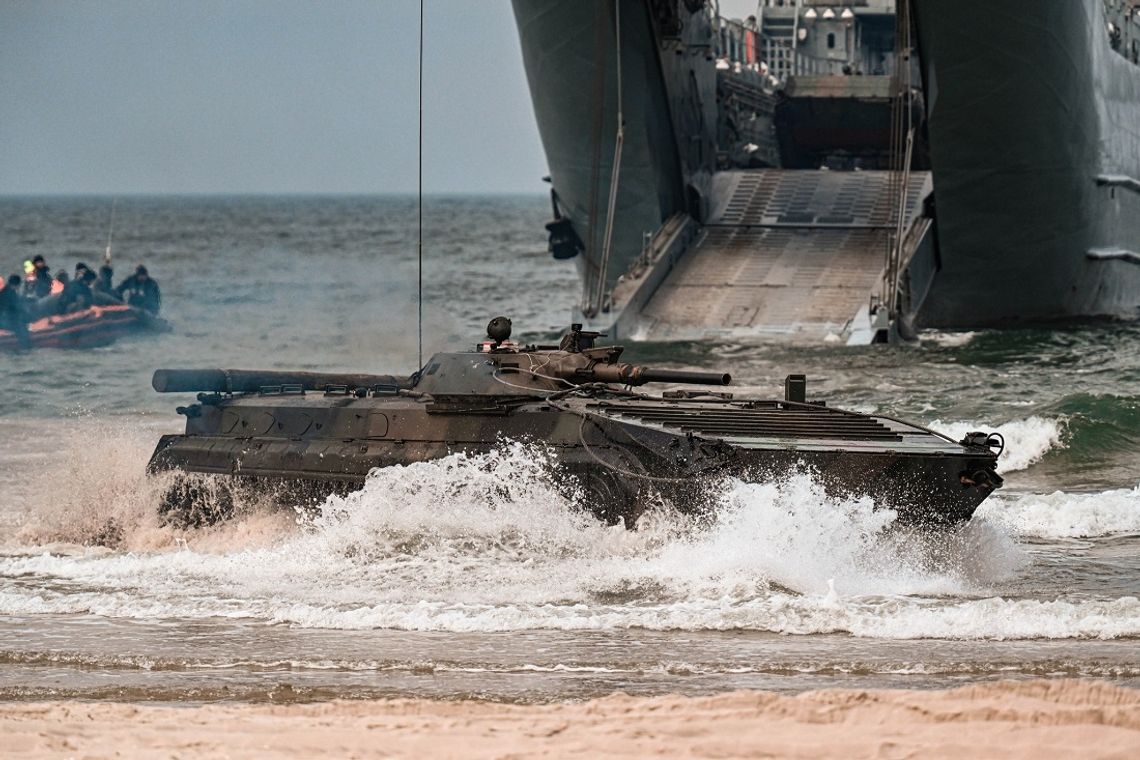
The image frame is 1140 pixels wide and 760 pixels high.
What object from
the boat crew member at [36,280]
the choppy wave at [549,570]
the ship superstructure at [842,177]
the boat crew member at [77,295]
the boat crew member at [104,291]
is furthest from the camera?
the boat crew member at [104,291]

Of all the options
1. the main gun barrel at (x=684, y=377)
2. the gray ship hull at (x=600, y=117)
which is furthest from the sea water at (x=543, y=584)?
the gray ship hull at (x=600, y=117)

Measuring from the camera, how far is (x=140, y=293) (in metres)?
34.2

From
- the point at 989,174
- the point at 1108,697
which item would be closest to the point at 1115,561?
the point at 1108,697

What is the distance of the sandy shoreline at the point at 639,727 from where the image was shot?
7730 millimetres

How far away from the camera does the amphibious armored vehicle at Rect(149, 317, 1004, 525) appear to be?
12.6 meters

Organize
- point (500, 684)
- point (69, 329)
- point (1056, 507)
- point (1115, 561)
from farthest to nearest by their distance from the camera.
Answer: point (69, 329) → point (1056, 507) → point (1115, 561) → point (500, 684)

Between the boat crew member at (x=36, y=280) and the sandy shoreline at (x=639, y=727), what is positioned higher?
the sandy shoreline at (x=639, y=727)

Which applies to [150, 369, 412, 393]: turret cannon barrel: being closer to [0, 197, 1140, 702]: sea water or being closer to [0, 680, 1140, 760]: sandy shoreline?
[0, 197, 1140, 702]: sea water

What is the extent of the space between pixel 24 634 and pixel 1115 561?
7.33 metres

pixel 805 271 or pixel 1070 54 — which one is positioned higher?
pixel 1070 54

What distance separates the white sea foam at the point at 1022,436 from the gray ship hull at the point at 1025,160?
658 cm

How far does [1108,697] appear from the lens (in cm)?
863

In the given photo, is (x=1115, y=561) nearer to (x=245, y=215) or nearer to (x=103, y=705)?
(x=103, y=705)

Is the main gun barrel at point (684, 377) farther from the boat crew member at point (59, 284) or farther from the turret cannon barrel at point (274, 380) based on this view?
the boat crew member at point (59, 284)
